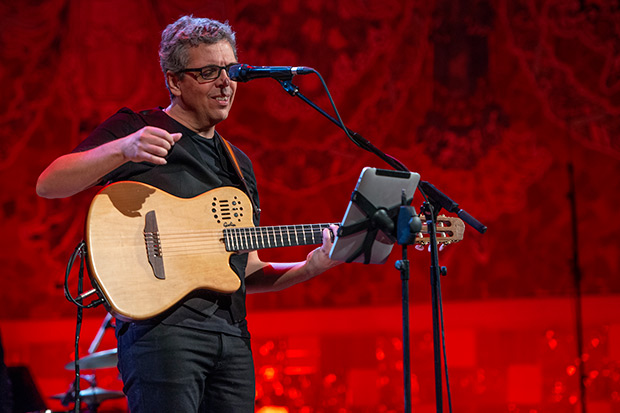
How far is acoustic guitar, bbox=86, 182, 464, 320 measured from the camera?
1.97 metres

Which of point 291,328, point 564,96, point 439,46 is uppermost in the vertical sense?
point 439,46

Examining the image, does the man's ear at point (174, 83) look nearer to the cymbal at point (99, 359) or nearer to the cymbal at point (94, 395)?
the cymbal at point (99, 359)

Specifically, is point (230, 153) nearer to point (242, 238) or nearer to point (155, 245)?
point (242, 238)

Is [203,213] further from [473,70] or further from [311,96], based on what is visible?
[473,70]

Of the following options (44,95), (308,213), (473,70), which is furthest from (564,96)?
(44,95)

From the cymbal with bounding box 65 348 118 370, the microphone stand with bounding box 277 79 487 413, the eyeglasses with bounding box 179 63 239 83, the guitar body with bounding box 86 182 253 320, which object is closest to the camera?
the microphone stand with bounding box 277 79 487 413

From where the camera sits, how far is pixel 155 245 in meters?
2.10

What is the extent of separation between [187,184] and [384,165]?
2693mm

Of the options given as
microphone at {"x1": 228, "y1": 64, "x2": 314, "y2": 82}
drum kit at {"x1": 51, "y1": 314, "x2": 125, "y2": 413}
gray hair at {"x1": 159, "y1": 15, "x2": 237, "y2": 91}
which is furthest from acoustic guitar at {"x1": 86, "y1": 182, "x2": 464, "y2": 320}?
drum kit at {"x1": 51, "y1": 314, "x2": 125, "y2": 413}

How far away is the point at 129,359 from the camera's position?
1.99m

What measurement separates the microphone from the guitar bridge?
0.57 metres

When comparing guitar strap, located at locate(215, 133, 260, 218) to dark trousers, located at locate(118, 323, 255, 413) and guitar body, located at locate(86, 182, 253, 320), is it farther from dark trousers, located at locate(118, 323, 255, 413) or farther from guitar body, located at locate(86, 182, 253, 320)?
dark trousers, located at locate(118, 323, 255, 413)

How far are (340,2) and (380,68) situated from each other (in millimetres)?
596

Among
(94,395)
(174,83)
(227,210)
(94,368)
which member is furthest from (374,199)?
(94,395)
